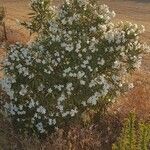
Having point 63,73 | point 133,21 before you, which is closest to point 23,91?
point 63,73

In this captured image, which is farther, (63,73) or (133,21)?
(133,21)

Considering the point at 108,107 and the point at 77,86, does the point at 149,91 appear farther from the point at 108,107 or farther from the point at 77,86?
the point at 77,86

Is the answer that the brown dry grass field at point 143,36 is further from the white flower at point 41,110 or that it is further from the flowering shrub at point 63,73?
the white flower at point 41,110

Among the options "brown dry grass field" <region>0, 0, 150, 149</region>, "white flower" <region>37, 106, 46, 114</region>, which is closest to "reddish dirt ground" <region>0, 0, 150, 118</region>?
"brown dry grass field" <region>0, 0, 150, 149</region>

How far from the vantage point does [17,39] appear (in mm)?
22297

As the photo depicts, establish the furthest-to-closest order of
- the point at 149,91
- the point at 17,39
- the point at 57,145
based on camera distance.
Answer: the point at 17,39 < the point at 149,91 < the point at 57,145

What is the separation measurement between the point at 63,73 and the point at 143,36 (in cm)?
2353

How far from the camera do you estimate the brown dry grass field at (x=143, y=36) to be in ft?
36.4

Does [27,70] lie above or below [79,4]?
below

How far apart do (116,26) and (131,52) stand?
87cm

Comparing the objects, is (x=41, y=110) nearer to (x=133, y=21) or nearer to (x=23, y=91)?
(x=23, y=91)

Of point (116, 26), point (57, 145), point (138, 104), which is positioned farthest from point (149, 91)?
point (57, 145)

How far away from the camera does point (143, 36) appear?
33156 mm

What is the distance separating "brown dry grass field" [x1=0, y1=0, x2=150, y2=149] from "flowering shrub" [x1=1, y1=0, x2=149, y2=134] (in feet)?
2.40
